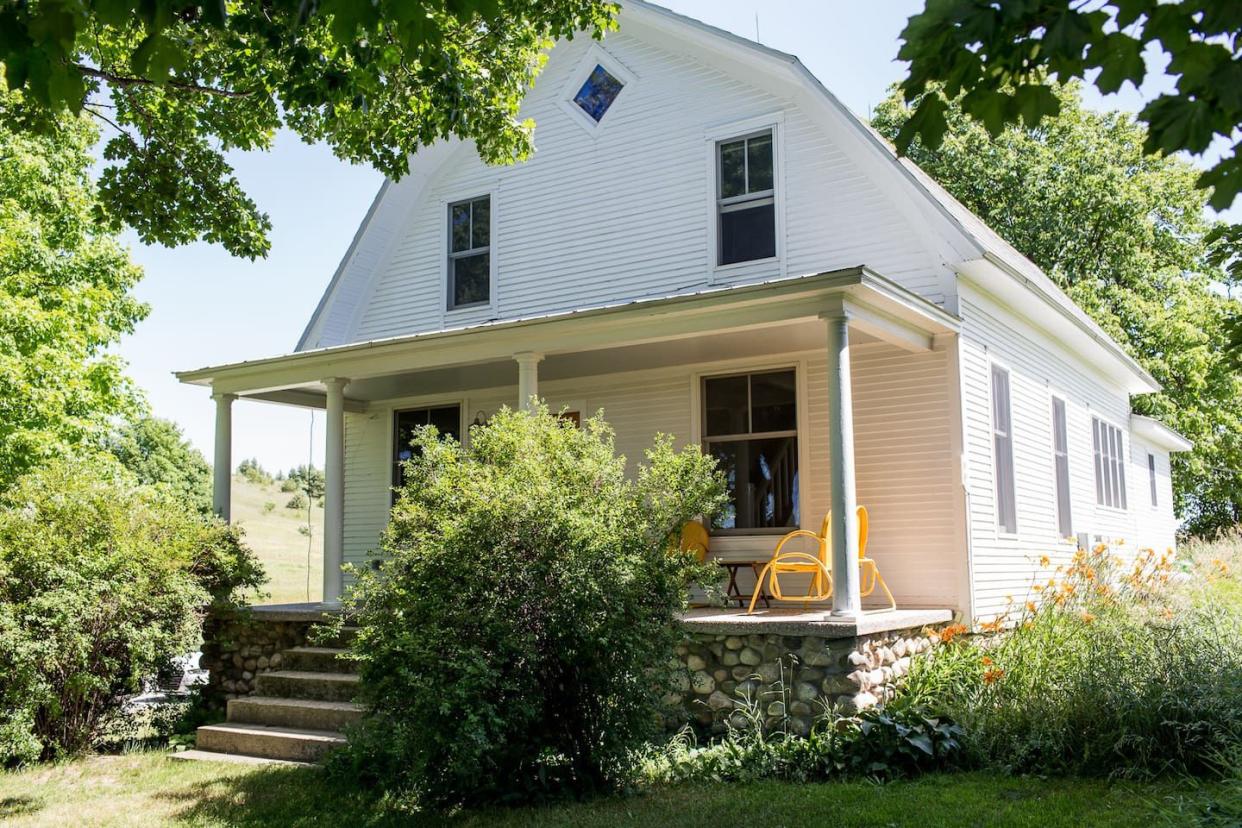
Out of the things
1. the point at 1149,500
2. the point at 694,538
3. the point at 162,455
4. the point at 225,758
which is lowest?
the point at 225,758

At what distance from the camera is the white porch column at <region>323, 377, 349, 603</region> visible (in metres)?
10.5

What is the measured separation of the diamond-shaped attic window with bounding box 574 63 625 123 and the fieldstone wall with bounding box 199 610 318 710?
654 centimetres

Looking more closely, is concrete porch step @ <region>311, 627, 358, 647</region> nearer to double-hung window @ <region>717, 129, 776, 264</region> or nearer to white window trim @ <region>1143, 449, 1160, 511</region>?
double-hung window @ <region>717, 129, 776, 264</region>

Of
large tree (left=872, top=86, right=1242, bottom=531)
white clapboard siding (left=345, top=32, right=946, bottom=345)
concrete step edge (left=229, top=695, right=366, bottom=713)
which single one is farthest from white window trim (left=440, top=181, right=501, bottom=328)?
large tree (left=872, top=86, right=1242, bottom=531)

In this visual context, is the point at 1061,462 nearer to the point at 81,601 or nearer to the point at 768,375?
the point at 768,375

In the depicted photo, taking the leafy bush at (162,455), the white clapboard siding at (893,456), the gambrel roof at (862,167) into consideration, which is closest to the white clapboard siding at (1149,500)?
the gambrel roof at (862,167)

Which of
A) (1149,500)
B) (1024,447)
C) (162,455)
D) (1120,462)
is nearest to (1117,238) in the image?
(1149,500)

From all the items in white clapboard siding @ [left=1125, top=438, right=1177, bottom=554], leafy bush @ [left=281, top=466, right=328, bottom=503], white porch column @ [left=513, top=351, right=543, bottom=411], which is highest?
leafy bush @ [left=281, top=466, right=328, bottom=503]

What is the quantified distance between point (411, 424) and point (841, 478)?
690 cm

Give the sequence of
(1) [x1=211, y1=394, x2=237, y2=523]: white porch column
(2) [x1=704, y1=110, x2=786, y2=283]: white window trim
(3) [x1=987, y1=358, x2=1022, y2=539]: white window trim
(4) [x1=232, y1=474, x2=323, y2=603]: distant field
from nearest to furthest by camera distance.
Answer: (3) [x1=987, y1=358, x2=1022, y2=539]: white window trim → (2) [x1=704, y1=110, x2=786, y2=283]: white window trim → (1) [x1=211, y1=394, x2=237, y2=523]: white porch column → (4) [x1=232, y1=474, x2=323, y2=603]: distant field

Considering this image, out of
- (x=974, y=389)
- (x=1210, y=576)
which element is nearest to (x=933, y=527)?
(x=974, y=389)

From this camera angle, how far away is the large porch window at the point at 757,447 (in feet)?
34.8

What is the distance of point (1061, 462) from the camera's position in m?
13.0

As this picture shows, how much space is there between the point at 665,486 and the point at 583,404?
16.0 ft
